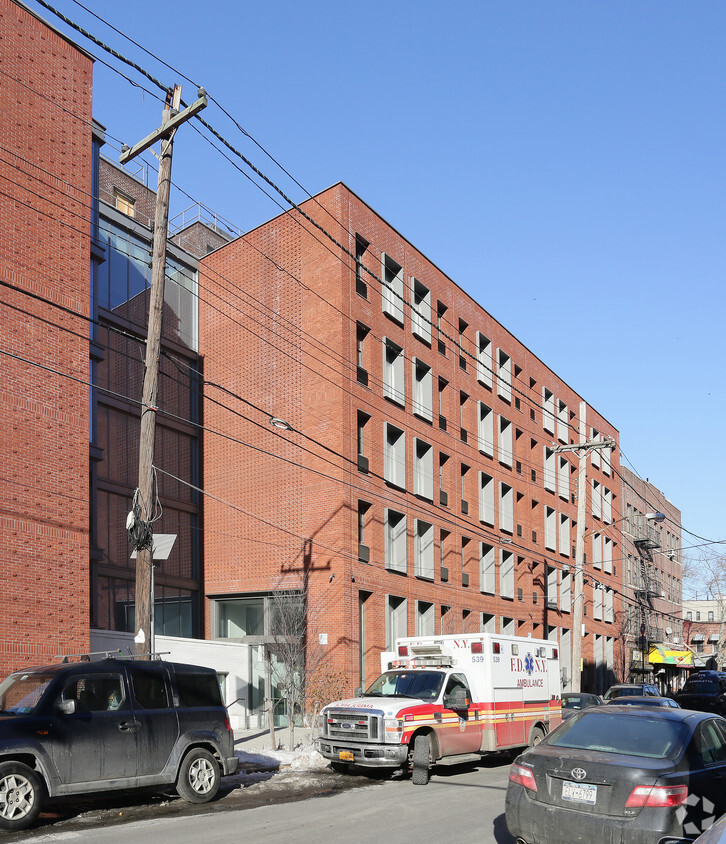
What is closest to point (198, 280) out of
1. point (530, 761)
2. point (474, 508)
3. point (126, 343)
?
point (126, 343)

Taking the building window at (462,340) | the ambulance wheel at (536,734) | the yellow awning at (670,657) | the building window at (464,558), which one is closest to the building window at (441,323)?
the building window at (462,340)

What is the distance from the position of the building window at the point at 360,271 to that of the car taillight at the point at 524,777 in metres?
24.5

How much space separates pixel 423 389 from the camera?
36375 millimetres

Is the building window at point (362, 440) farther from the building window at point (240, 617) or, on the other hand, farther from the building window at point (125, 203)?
the building window at point (125, 203)

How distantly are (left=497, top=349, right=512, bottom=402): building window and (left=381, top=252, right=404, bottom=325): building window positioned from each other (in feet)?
32.4

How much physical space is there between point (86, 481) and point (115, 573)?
7116 mm

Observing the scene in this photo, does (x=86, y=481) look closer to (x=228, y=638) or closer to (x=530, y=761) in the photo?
(x=228, y=638)

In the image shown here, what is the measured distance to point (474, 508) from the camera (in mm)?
39625

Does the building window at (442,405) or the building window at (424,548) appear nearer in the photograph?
the building window at (424,548)

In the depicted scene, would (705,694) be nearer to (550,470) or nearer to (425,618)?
(550,470)

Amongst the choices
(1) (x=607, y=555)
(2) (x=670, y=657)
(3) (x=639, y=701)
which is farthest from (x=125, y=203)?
(2) (x=670, y=657)

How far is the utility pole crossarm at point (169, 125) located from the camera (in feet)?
52.0

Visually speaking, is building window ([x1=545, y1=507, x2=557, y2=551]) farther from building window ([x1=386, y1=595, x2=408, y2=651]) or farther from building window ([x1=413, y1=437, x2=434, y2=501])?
building window ([x1=386, y1=595, x2=408, y2=651])

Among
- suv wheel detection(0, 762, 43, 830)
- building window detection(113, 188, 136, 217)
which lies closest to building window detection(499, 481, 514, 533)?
building window detection(113, 188, 136, 217)
